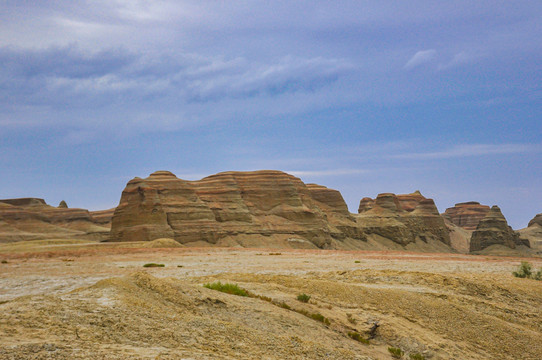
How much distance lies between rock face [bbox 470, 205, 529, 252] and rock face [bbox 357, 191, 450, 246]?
919cm

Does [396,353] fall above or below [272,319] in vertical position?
below

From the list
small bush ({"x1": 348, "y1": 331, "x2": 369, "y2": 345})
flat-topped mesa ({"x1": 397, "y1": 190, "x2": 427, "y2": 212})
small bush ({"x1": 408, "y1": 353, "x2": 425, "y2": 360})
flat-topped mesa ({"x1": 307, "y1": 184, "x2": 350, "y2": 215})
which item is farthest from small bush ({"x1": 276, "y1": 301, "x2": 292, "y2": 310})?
flat-topped mesa ({"x1": 397, "y1": 190, "x2": 427, "y2": 212})

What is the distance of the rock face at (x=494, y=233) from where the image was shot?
114 m

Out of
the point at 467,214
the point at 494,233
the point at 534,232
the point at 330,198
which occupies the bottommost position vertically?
the point at 494,233

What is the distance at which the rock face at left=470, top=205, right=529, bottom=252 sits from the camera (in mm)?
114375

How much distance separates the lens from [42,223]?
379 feet

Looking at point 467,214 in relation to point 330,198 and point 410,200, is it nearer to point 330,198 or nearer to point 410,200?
point 410,200

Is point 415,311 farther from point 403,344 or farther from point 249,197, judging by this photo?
point 249,197

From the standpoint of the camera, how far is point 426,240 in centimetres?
11819

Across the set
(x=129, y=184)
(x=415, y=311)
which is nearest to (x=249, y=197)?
(x=129, y=184)

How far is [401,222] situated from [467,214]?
89309 mm

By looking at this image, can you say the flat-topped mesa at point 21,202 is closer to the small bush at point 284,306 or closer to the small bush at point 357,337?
the small bush at point 284,306

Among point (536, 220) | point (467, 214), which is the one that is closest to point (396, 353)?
point (536, 220)

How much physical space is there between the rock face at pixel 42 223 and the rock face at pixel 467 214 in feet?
431
